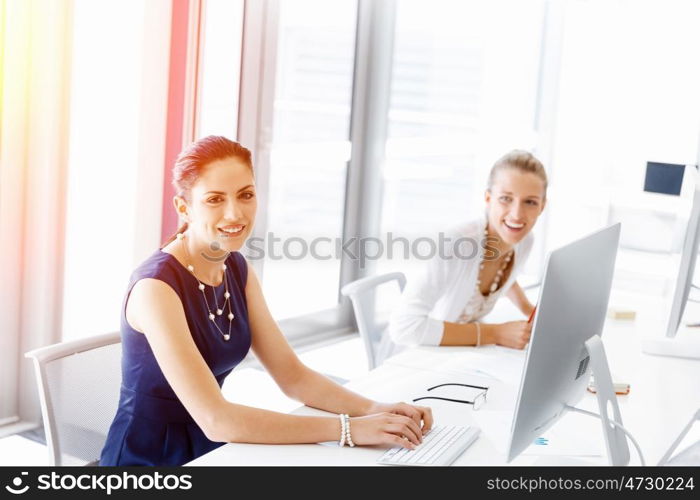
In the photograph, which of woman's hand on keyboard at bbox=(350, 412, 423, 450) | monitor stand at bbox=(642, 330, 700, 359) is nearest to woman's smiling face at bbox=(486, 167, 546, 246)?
monitor stand at bbox=(642, 330, 700, 359)

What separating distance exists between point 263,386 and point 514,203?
186cm

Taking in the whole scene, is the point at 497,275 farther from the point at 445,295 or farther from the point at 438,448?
the point at 438,448

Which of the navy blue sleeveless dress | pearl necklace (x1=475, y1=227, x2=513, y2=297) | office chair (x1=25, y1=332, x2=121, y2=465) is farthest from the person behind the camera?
pearl necklace (x1=475, y1=227, x2=513, y2=297)

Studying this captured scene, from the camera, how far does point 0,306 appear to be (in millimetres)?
3248

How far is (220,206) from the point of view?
6.60ft

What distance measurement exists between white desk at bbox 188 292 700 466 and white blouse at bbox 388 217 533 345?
0.30 feet

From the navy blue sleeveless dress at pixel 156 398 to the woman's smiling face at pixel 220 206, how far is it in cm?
10

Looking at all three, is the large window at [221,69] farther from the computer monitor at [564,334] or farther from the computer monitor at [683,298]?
the computer monitor at [564,334]

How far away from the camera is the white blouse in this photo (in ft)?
8.55

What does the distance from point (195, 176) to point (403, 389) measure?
2.40 ft

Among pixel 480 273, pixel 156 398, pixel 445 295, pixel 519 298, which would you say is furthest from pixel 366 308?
A: pixel 156 398

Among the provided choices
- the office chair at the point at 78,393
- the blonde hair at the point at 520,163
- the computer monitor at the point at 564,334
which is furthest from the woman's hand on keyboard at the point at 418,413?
the blonde hair at the point at 520,163

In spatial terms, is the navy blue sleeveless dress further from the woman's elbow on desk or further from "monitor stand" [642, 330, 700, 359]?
"monitor stand" [642, 330, 700, 359]
